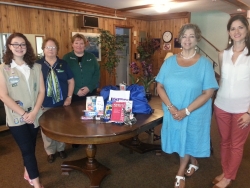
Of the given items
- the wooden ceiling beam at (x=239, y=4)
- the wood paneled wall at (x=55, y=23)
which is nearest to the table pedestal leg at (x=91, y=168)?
the wood paneled wall at (x=55, y=23)

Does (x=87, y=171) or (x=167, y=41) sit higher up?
(x=167, y=41)

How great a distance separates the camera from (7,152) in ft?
9.19

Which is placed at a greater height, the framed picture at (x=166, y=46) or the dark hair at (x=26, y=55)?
the framed picture at (x=166, y=46)

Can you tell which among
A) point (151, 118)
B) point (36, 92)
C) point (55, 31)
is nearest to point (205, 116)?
point (151, 118)

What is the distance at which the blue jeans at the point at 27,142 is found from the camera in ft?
5.75

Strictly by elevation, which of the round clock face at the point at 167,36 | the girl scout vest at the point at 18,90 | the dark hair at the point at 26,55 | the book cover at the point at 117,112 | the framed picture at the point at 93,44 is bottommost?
the book cover at the point at 117,112

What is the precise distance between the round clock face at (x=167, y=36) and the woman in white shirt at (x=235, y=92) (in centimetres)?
448

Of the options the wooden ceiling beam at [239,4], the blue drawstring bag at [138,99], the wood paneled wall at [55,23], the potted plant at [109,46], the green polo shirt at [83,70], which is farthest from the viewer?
the potted plant at [109,46]

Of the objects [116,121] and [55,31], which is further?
[55,31]

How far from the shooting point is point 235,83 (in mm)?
1793

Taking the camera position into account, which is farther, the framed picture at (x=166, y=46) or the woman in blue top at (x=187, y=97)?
the framed picture at (x=166, y=46)

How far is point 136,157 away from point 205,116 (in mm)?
1135

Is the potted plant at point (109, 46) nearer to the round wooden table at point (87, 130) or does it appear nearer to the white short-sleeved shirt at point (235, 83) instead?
the round wooden table at point (87, 130)

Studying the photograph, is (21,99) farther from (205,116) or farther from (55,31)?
(55,31)
